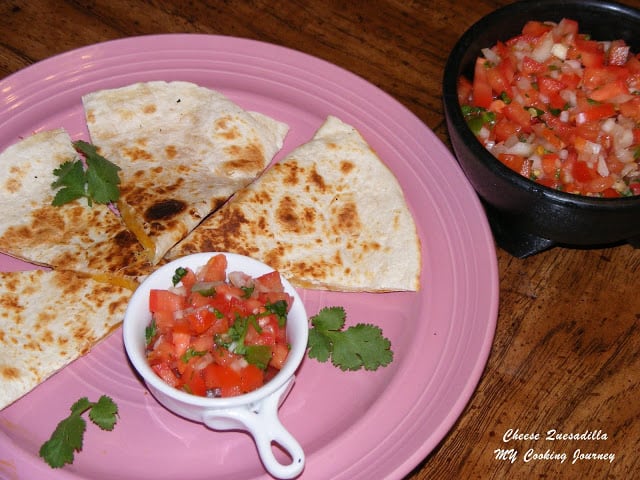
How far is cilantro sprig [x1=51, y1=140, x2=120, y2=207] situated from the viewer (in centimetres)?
359

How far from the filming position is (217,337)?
277cm

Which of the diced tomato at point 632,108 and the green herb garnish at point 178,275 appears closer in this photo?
the green herb garnish at point 178,275

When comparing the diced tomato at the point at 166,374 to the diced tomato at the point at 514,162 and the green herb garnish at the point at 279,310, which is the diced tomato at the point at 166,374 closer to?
the green herb garnish at the point at 279,310

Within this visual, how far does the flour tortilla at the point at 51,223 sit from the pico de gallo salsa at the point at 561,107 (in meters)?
1.82

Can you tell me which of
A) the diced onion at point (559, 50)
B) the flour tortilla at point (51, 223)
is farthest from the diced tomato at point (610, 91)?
Result: the flour tortilla at point (51, 223)

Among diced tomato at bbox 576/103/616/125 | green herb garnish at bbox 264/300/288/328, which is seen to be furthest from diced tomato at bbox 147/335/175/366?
diced tomato at bbox 576/103/616/125

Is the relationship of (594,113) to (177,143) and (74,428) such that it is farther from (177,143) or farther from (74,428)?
(74,428)

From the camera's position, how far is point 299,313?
9.81 ft

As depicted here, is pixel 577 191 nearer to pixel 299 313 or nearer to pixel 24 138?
pixel 299 313

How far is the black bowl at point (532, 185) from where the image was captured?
3.07 metres

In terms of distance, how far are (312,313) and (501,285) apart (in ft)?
3.15

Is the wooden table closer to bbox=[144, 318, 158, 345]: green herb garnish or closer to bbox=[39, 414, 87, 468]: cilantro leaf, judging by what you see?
bbox=[144, 318, 158, 345]: green herb garnish

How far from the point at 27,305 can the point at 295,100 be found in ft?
5.67

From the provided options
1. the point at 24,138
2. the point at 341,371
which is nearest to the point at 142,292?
the point at 341,371
